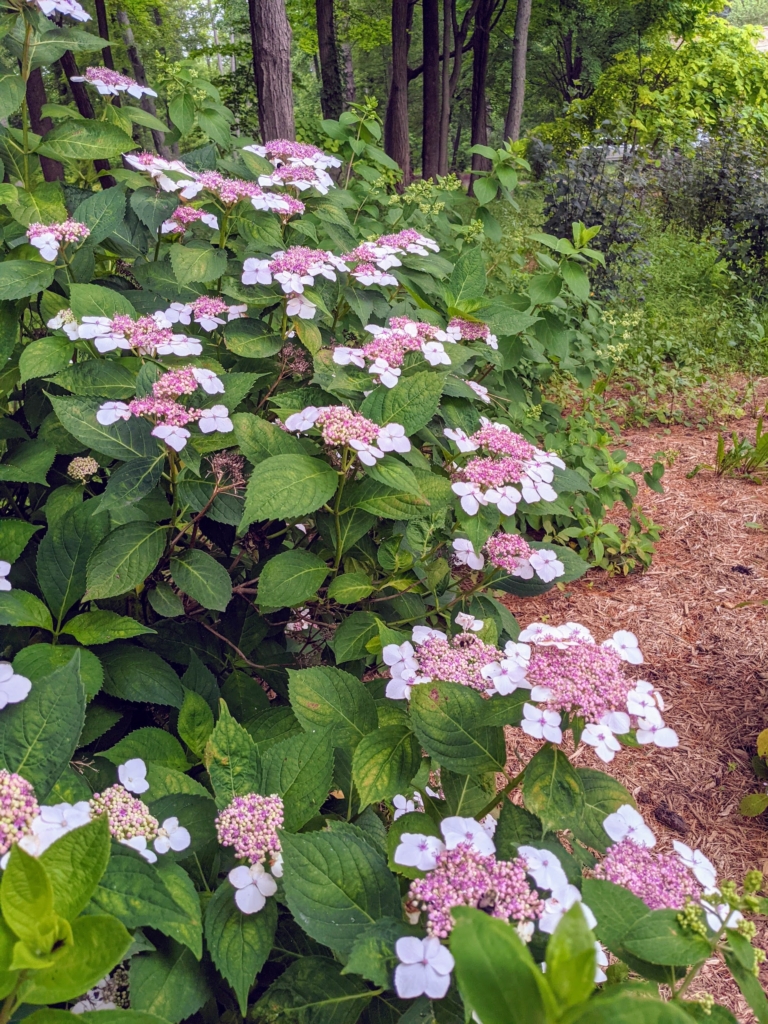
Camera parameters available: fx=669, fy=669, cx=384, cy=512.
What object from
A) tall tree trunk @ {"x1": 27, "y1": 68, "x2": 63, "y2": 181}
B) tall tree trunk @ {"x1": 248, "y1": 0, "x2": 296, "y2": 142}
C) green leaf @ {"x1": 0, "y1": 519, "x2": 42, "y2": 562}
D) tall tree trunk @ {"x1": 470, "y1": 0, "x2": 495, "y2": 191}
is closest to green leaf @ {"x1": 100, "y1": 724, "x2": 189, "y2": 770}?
green leaf @ {"x1": 0, "y1": 519, "x2": 42, "y2": 562}

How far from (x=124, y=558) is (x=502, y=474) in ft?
2.37

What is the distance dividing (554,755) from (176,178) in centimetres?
161

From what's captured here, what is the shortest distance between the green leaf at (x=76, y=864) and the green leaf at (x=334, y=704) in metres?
0.51

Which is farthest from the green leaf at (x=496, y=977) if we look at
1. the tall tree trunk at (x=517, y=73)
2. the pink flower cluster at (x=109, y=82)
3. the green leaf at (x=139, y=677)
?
the tall tree trunk at (x=517, y=73)

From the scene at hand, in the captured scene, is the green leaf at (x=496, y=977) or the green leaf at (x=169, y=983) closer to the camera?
the green leaf at (x=496, y=977)

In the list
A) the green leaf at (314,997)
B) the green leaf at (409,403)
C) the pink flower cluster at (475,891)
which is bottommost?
the green leaf at (314,997)

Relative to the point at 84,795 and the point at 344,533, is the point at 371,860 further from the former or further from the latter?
the point at 344,533

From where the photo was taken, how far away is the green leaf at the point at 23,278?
141 cm

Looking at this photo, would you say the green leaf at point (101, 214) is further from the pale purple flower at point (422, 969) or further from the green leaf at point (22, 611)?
the pale purple flower at point (422, 969)

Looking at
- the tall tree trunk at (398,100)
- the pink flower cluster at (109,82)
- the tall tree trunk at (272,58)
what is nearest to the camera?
the pink flower cluster at (109,82)

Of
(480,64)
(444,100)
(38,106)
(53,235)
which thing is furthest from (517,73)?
(53,235)

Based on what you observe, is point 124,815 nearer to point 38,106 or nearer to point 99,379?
point 99,379

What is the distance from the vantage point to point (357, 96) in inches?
730

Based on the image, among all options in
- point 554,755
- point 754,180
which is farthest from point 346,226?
point 754,180
